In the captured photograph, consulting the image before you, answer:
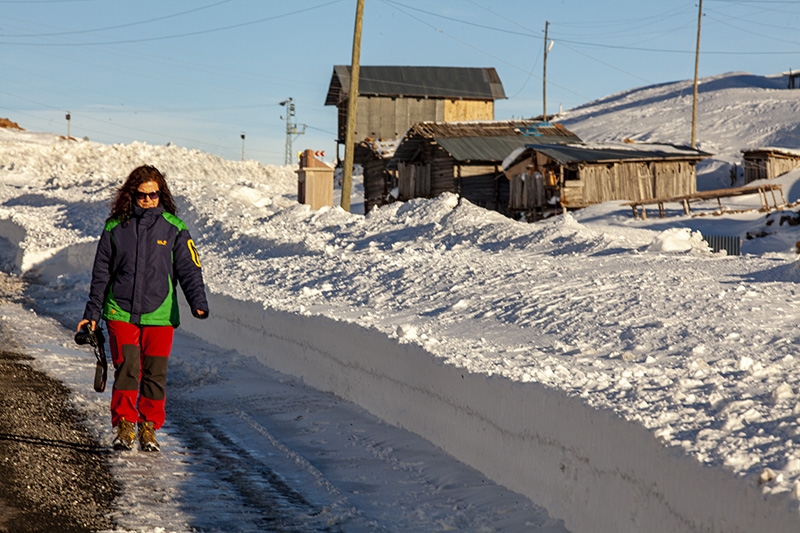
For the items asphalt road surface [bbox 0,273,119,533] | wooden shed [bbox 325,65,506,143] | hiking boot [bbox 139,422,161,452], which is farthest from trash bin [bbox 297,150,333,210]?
wooden shed [bbox 325,65,506,143]

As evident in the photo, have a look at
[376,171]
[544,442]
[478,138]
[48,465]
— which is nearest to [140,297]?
[48,465]

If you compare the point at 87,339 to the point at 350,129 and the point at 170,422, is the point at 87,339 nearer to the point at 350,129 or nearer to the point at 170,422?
the point at 170,422

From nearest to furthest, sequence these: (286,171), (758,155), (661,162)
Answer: (661,162)
(758,155)
(286,171)

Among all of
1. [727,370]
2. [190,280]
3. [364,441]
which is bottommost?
[364,441]

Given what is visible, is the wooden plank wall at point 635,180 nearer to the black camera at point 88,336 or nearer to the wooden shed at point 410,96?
the wooden shed at point 410,96

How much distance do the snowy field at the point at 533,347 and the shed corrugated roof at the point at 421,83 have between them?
151ft

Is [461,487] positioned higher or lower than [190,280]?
lower

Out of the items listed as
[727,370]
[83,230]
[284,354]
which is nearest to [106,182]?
[83,230]

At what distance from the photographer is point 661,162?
4088 centimetres

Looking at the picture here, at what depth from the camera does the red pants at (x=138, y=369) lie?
612 cm

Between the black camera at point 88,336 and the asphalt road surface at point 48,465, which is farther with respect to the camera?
the black camera at point 88,336

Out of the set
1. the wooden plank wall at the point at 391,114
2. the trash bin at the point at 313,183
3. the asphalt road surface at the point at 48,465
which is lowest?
the asphalt road surface at the point at 48,465

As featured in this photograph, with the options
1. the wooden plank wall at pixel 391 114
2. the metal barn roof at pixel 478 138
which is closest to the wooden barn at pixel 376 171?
the metal barn roof at pixel 478 138

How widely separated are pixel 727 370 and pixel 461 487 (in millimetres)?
1674
